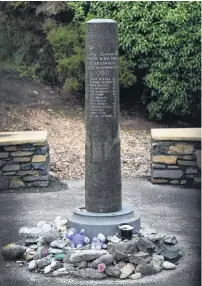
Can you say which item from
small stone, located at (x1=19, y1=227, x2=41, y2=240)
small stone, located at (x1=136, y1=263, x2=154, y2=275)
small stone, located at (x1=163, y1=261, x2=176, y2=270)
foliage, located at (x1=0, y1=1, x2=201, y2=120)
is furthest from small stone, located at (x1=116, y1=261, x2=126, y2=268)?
foliage, located at (x1=0, y1=1, x2=201, y2=120)

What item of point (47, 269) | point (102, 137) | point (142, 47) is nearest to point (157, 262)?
point (47, 269)

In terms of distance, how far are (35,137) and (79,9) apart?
5.36m

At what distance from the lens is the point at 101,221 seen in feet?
21.6

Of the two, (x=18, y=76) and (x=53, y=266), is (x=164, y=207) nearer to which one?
(x=53, y=266)

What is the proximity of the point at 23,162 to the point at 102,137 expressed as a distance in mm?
3036

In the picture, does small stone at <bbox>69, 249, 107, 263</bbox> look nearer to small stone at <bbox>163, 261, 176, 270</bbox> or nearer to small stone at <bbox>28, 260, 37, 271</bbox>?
small stone at <bbox>28, 260, 37, 271</bbox>

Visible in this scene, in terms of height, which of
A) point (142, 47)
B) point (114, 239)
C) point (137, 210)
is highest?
point (142, 47)

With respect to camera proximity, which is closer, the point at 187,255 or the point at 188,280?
the point at 188,280

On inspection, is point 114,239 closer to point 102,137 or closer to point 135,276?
point 135,276

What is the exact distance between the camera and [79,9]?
14.2 meters

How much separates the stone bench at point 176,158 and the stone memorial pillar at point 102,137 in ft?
9.24

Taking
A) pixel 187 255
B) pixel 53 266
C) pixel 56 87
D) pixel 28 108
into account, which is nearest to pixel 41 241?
pixel 53 266

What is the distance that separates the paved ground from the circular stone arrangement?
0.09 metres

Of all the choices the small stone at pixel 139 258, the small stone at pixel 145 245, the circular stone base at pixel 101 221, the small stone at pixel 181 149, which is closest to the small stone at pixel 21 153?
the small stone at pixel 181 149
